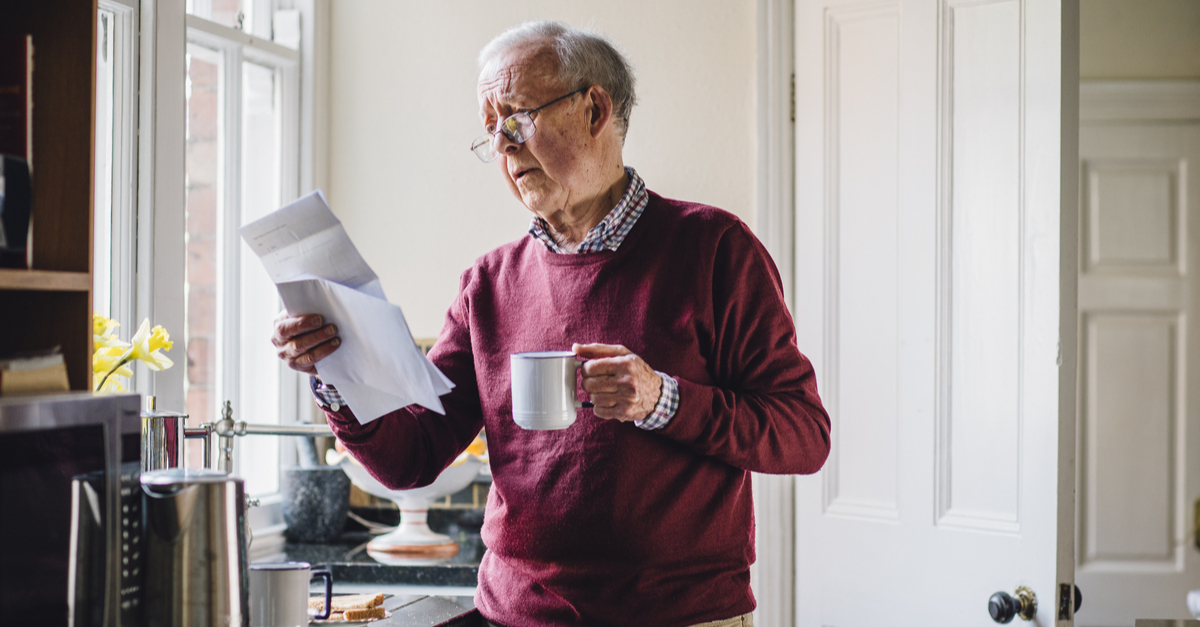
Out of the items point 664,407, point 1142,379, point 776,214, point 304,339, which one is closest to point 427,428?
point 304,339

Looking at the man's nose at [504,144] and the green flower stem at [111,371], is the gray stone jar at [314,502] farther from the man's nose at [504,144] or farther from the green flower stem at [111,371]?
the man's nose at [504,144]

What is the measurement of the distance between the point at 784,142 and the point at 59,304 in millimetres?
1648

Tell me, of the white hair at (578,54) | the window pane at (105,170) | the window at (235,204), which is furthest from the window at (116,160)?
the white hair at (578,54)

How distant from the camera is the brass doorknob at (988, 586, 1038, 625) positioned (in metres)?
1.86

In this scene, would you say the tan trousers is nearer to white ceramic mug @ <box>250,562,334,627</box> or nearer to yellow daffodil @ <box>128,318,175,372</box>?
white ceramic mug @ <box>250,562,334,627</box>

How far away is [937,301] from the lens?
205 centimetres

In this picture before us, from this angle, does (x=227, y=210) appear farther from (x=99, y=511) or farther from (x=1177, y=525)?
(x=1177, y=525)

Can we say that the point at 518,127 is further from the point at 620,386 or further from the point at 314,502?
the point at 314,502

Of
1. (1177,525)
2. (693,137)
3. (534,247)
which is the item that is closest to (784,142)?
(693,137)

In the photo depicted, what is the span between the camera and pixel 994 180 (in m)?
→ 1.97

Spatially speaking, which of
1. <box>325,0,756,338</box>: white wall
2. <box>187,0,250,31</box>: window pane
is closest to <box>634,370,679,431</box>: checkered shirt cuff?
<box>325,0,756,338</box>: white wall

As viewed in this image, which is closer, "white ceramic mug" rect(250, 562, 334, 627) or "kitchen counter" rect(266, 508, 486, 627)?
"white ceramic mug" rect(250, 562, 334, 627)

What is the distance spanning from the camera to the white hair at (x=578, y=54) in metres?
1.36

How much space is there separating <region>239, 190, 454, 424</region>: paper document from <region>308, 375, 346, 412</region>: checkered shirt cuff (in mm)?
72
